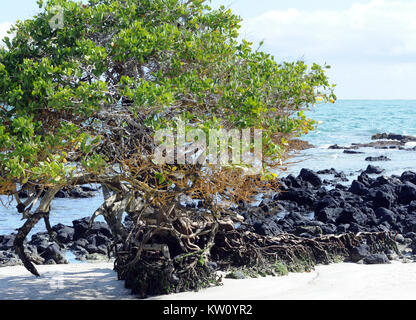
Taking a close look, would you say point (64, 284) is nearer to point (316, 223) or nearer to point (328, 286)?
point (328, 286)

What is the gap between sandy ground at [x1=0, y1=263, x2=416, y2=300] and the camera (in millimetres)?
10250

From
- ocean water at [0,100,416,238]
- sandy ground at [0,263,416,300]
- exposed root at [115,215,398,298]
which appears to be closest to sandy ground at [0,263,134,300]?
sandy ground at [0,263,416,300]

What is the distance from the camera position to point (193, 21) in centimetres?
991

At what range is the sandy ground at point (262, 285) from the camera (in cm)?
1025

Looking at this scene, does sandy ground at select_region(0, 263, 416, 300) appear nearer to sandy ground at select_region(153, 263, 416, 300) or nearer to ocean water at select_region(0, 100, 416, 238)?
sandy ground at select_region(153, 263, 416, 300)

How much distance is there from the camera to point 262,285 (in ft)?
35.9

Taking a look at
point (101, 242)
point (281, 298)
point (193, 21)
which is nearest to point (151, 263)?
point (281, 298)

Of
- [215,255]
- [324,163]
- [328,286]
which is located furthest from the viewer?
[324,163]

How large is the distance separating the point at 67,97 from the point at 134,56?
1.37 meters

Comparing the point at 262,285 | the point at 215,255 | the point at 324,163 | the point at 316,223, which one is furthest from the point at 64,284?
the point at 324,163

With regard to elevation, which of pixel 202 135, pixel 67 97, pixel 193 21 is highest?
pixel 193 21

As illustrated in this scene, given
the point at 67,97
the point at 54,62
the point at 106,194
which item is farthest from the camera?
the point at 106,194

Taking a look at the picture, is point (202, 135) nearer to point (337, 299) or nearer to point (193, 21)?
point (193, 21)

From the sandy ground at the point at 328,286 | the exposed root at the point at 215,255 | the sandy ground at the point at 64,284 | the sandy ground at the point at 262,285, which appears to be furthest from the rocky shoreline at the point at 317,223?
the sandy ground at the point at 328,286
